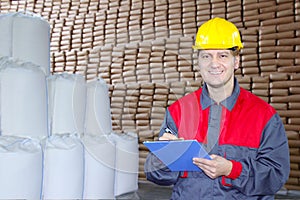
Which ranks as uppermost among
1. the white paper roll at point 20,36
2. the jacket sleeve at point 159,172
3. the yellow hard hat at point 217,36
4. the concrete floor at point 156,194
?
the white paper roll at point 20,36

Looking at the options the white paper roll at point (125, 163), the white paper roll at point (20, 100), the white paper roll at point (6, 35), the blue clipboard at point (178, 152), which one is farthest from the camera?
the white paper roll at point (125, 163)

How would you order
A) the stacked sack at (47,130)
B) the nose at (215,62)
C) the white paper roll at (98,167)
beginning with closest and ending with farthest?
the nose at (215,62) < the stacked sack at (47,130) < the white paper roll at (98,167)

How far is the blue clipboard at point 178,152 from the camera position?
1.13m

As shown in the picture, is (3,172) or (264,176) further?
(3,172)

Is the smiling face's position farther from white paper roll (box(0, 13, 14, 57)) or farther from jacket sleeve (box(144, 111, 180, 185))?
white paper roll (box(0, 13, 14, 57))

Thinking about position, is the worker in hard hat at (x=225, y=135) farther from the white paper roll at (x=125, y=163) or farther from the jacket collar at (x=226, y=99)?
the white paper roll at (x=125, y=163)

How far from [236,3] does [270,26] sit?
594 mm

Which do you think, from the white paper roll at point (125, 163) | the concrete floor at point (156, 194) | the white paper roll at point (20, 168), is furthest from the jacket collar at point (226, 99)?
the concrete floor at point (156, 194)

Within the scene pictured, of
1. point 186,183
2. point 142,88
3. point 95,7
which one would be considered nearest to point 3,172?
point 186,183

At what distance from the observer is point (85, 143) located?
3.14 metres

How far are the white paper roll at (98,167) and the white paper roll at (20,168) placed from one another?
2.60 ft

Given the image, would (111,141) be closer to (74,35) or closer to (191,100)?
(191,100)

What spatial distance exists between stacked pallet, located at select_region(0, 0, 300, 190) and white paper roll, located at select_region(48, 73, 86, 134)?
741 mm

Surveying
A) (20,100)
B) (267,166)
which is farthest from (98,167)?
(267,166)
